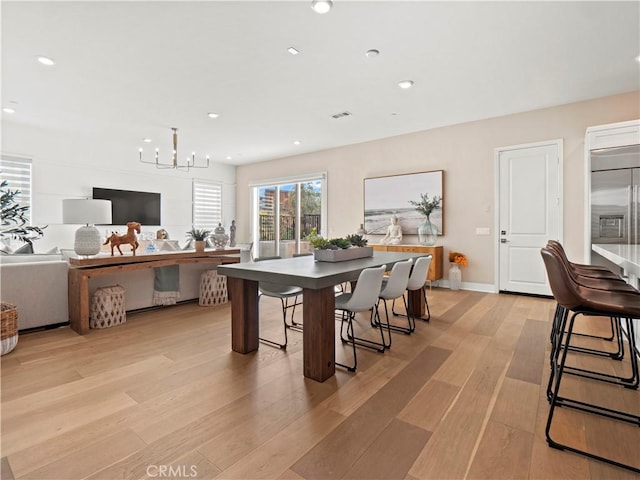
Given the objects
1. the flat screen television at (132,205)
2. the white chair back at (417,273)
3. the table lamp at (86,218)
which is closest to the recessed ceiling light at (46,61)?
the table lamp at (86,218)

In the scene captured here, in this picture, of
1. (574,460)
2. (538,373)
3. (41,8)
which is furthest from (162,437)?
(41,8)

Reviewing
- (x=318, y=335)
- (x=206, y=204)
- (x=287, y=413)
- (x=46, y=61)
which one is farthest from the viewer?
(x=206, y=204)

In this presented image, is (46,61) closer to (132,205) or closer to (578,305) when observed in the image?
(132,205)

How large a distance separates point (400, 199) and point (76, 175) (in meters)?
6.34

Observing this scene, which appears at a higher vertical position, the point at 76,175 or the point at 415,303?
the point at 76,175

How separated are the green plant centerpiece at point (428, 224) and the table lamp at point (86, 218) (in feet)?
15.4

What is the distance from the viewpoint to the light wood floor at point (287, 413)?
1428 mm

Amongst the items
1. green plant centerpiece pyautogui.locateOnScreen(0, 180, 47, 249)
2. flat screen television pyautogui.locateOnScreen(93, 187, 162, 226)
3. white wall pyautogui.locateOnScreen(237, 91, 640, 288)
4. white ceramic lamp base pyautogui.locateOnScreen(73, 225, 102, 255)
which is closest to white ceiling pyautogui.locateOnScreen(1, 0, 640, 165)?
white wall pyautogui.locateOnScreen(237, 91, 640, 288)

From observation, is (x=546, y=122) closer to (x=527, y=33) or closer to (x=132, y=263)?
(x=527, y=33)

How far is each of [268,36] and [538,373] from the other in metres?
3.53

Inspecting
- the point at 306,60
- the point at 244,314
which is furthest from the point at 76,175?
the point at 244,314

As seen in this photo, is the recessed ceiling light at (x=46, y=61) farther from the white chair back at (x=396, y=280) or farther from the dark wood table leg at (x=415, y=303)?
the dark wood table leg at (x=415, y=303)

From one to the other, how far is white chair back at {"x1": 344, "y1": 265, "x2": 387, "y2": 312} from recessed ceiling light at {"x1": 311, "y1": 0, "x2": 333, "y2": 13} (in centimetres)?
206

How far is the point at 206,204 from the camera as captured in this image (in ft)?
27.8
